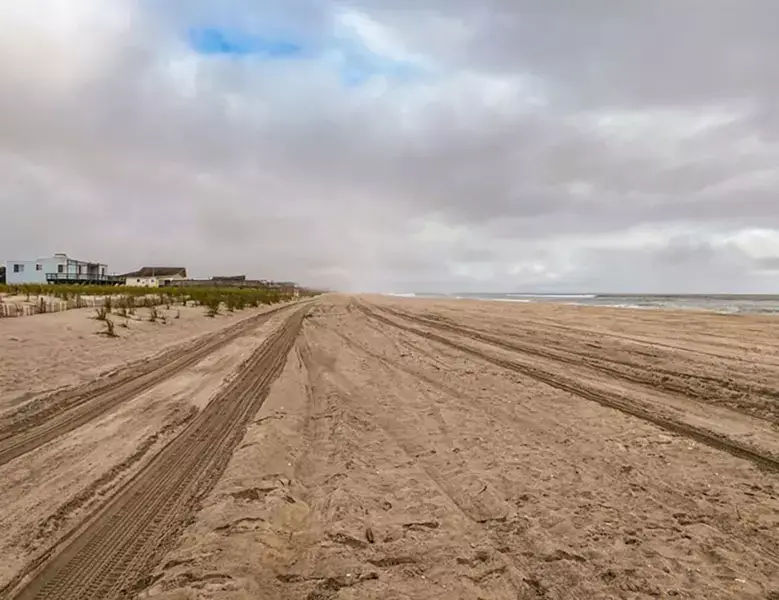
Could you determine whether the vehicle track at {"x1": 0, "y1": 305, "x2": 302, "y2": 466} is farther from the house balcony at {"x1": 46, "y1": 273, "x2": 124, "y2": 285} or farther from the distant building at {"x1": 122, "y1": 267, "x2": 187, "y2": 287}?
the distant building at {"x1": 122, "y1": 267, "x2": 187, "y2": 287}

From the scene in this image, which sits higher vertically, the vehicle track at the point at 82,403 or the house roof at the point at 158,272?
the house roof at the point at 158,272

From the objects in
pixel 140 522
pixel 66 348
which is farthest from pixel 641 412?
pixel 66 348

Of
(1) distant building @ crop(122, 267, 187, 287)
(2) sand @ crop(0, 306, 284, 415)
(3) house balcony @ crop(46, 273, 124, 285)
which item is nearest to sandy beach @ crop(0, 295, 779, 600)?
(2) sand @ crop(0, 306, 284, 415)

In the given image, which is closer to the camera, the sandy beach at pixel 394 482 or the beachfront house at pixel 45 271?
the sandy beach at pixel 394 482

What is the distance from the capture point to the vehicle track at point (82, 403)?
6.42m

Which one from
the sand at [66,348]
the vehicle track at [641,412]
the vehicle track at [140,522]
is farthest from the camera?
the sand at [66,348]

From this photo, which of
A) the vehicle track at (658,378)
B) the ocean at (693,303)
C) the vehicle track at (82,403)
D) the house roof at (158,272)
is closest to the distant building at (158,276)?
the house roof at (158,272)

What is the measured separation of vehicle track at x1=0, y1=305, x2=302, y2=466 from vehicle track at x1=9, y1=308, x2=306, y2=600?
1660mm

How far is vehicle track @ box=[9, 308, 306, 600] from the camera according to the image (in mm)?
3408

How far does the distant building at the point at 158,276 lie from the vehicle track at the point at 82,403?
9583cm

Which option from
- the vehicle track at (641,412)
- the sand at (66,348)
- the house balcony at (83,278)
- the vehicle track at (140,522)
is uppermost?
the house balcony at (83,278)

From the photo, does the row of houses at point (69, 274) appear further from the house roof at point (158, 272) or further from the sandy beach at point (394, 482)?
the sandy beach at point (394, 482)

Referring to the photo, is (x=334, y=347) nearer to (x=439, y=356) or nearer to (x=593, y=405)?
(x=439, y=356)

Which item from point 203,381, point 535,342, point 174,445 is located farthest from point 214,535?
point 535,342
